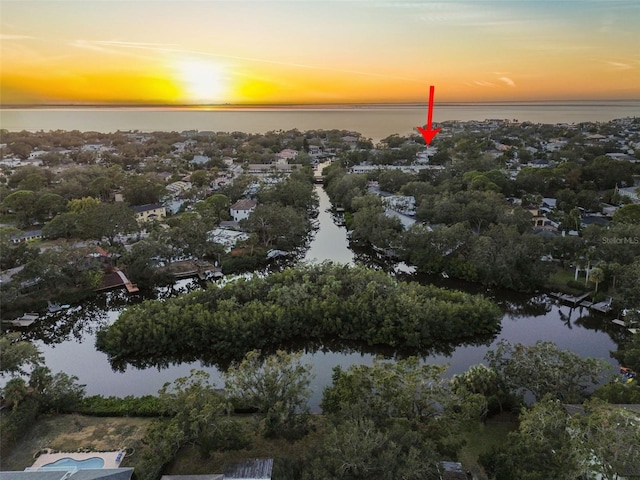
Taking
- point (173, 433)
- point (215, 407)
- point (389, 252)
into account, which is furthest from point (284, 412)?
point (389, 252)

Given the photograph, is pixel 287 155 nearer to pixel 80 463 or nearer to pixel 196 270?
pixel 196 270

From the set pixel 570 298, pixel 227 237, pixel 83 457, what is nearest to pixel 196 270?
pixel 227 237

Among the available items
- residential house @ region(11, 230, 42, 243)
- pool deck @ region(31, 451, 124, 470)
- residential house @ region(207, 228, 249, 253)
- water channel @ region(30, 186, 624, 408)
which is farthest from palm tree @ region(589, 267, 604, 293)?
residential house @ region(11, 230, 42, 243)

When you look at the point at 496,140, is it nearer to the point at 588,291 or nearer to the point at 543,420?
the point at 588,291

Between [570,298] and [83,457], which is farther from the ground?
[570,298]

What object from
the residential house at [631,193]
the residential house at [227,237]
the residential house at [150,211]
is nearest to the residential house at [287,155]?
the residential house at [150,211]

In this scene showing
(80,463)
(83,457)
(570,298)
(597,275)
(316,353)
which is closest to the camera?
(80,463)

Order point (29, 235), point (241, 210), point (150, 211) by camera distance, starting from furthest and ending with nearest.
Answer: point (150, 211) < point (241, 210) < point (29, 235)

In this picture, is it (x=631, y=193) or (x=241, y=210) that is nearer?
(x=241, y=210)
